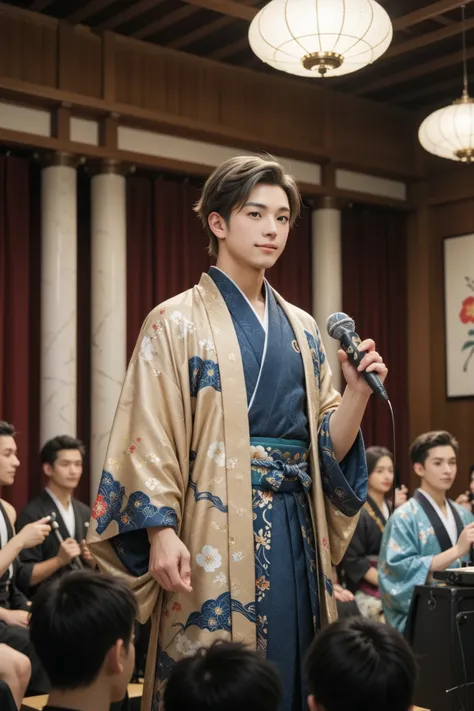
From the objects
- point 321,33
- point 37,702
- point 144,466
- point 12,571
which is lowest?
point 37,702

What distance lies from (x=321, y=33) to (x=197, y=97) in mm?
1789

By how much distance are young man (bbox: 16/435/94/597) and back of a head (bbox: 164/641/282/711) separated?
311 centimetres

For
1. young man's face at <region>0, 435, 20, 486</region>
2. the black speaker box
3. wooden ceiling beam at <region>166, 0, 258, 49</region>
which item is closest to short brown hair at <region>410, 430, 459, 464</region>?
the black speaker box

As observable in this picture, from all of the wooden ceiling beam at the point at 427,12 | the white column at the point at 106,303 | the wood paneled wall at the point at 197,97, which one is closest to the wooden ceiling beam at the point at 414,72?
the wood paneled wall at the point at 197,97

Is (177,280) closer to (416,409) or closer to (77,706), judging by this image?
(416,409)

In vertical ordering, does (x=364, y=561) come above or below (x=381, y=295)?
below

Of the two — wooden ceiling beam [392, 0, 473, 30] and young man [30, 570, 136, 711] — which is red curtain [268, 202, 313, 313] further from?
young man [30, 570, 136, 711]

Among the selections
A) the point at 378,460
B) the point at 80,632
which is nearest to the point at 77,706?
the point at 80,632

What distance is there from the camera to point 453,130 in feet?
19.4

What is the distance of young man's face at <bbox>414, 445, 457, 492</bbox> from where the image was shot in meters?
4.77

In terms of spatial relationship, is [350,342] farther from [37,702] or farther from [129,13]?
[129,13]

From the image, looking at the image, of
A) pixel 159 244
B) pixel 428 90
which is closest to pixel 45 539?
pixel 159 244

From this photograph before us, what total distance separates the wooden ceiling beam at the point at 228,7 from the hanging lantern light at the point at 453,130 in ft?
4.10

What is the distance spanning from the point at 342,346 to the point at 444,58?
4.85 metres
